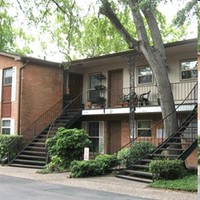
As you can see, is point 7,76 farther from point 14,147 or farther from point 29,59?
point 14,147

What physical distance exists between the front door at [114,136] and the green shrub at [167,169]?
350 inches

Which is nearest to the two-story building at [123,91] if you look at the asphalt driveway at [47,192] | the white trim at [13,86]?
the white trim at [13,86]

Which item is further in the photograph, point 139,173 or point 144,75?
point 144,75

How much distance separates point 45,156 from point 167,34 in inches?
806

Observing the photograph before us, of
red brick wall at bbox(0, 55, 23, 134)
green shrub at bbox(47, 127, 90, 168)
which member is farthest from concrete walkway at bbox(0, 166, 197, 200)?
red brick wall at bbox(0, 55, 23, 134)

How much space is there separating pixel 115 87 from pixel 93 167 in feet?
26.8

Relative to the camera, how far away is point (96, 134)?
23.0 meters

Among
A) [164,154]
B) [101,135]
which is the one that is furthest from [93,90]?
[164,154]

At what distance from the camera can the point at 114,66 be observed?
22.5 m

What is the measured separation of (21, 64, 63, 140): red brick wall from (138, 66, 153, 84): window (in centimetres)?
527

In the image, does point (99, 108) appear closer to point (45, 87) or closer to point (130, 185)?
point (45, 87)

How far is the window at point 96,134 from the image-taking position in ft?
73.8

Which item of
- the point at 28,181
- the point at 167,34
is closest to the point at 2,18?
the point at 28,181

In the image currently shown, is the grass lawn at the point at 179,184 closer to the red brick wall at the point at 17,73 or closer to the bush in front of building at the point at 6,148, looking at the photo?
the bush in front of building at the point at 6,148
